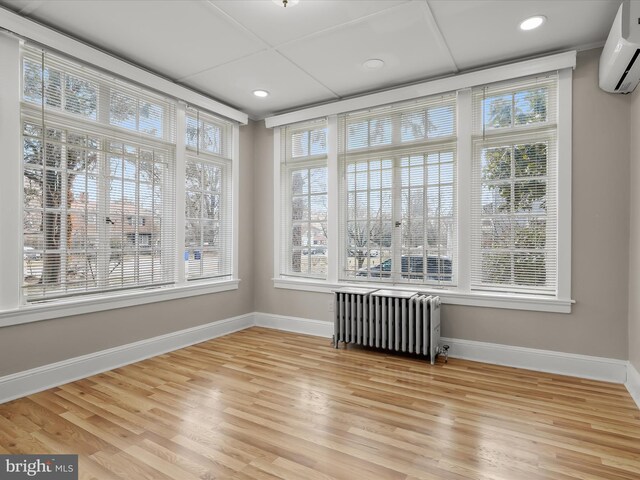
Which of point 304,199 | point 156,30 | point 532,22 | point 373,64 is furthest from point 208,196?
point 532,22

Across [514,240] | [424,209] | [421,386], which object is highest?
[424,209]

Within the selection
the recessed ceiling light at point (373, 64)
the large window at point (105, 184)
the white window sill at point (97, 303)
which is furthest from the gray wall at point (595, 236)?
the large window at point (105, 184)

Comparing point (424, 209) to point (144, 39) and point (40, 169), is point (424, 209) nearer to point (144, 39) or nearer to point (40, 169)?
point (144, 39)

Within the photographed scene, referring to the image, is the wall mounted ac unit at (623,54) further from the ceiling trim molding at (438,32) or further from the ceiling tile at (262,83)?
the ceiling tile at (262,83)

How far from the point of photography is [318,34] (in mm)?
3049

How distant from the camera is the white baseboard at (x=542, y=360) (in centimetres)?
318

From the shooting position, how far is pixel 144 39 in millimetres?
3139

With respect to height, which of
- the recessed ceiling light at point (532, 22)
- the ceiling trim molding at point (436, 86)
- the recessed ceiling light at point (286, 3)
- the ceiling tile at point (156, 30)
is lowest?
the ceiling trim molding at point (436, 86)

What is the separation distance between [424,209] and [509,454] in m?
2.48

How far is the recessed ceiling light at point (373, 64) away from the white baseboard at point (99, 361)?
340 centimetres

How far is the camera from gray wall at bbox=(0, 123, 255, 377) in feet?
9.50

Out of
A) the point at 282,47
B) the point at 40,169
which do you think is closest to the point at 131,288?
the point at 40,169

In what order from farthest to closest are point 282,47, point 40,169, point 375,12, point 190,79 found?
point 190,79, point 282,47, point 40,169, point 375,12

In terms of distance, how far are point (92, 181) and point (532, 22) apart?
3.91 m
